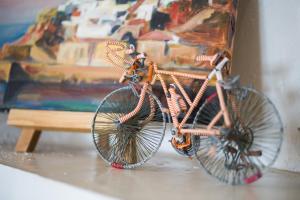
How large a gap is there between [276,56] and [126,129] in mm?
431

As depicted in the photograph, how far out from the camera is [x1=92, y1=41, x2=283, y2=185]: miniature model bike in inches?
26.2

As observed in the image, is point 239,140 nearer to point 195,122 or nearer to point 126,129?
point 195,122

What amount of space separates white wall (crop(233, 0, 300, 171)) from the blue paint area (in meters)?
0.69

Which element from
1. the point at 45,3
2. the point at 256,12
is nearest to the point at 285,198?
the point at 256,12

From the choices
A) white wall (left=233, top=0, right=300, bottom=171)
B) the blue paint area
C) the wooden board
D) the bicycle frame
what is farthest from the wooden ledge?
white wall (left=233, top=0, right=300, bottom=171)

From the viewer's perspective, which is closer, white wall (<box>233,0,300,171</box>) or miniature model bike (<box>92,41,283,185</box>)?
miniature model bike (<box>92,41,283,185</box>)

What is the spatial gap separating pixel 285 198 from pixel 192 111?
0.86 feet

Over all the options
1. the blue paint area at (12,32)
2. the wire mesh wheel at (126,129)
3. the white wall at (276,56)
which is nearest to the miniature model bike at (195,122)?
the wire mesh wheel at (126,129)

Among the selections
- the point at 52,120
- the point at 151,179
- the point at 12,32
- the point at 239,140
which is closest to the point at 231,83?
the point at 239,140

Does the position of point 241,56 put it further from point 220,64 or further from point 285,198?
point 285,198

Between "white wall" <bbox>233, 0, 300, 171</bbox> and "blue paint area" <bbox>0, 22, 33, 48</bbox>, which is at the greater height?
"white wall" <bbox>233, 0, 300, 171</bbox>

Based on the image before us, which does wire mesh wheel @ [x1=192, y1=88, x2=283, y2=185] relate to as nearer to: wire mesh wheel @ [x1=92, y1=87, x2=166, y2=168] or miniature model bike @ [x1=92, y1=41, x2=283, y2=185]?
miniature model bike @ [x1=92, y1=41, x2=283, y2=185]

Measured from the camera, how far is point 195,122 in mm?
723

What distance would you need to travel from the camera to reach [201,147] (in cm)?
75
